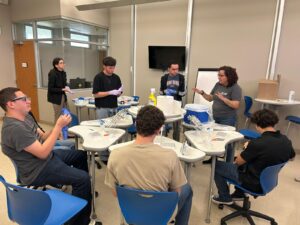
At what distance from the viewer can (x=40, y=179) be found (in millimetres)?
1744

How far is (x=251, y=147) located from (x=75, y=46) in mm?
4805

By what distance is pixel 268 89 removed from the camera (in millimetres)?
3920

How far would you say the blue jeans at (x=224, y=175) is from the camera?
2.05 metres

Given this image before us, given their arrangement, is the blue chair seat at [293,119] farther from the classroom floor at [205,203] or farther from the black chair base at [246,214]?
the black chair base at [246,214]

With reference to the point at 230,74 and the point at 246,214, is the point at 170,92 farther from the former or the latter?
the point at 246,214

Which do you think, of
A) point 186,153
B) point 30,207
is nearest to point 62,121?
point 30,207

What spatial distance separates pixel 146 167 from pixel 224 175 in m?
1.13

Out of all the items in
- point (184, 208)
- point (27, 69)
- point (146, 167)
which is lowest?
point (184, 208)

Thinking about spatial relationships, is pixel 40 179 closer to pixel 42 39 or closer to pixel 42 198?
pixel 42 198

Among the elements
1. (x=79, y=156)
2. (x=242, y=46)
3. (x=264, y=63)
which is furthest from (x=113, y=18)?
(x=79, y=156)

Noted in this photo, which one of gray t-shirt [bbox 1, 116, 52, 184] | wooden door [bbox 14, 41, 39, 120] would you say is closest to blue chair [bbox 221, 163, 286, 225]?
gray t-shirt [bbox 1, 116, 52, 184]

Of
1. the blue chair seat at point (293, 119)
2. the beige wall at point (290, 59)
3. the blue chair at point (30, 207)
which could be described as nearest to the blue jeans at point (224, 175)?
the blue chair at point (30, 207)

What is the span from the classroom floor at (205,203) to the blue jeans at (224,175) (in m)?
0.23

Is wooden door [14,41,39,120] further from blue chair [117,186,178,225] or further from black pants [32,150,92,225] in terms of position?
blue chair [117,186,178,225]
